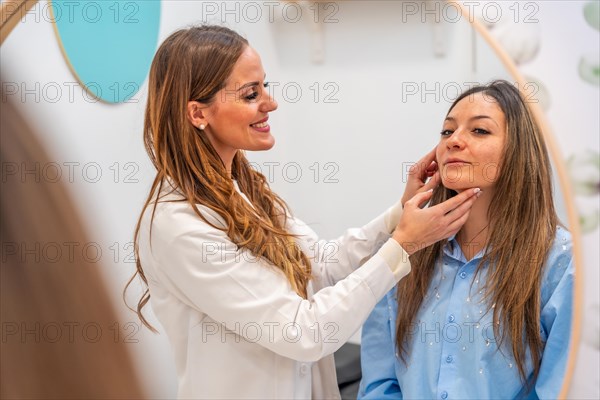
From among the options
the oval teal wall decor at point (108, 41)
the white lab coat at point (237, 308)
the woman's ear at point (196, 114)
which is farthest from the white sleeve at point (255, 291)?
the oval teal wall decor at point (108, 41)

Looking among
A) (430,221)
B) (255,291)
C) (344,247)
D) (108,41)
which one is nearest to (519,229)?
(430,221)

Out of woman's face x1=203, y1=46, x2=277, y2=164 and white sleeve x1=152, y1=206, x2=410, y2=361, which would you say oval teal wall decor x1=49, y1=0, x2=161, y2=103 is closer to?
woman's face x1=203, y1=46, x2=277, y2=164

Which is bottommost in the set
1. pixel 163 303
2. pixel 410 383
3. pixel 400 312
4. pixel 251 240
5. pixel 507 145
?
pixel 410 383

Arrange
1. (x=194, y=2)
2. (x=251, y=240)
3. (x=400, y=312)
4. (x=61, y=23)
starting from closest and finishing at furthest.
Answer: (x=251, y=240)
(x=400, y=312)
(x=61, y=23)
(x=194, y=2)

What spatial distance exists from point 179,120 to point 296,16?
3.14ft

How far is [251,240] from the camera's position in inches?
53.7

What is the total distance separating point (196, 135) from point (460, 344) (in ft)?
2.25

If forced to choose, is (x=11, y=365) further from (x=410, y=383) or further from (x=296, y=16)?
(x=296, y=16)

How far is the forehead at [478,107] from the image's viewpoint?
1454 mm

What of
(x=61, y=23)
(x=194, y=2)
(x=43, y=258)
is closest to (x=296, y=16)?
(x=194, y=2)

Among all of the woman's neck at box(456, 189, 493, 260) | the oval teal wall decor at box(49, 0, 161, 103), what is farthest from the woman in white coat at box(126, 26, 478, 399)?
the oval teal wall decor at box(49, 0, 161, 103)

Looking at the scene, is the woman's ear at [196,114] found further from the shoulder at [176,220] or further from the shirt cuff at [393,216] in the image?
the shirt cuff at [393,216]

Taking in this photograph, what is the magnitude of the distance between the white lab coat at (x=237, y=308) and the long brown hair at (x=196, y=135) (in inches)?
1.2

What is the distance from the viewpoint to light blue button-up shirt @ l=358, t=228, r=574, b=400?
1.37m
